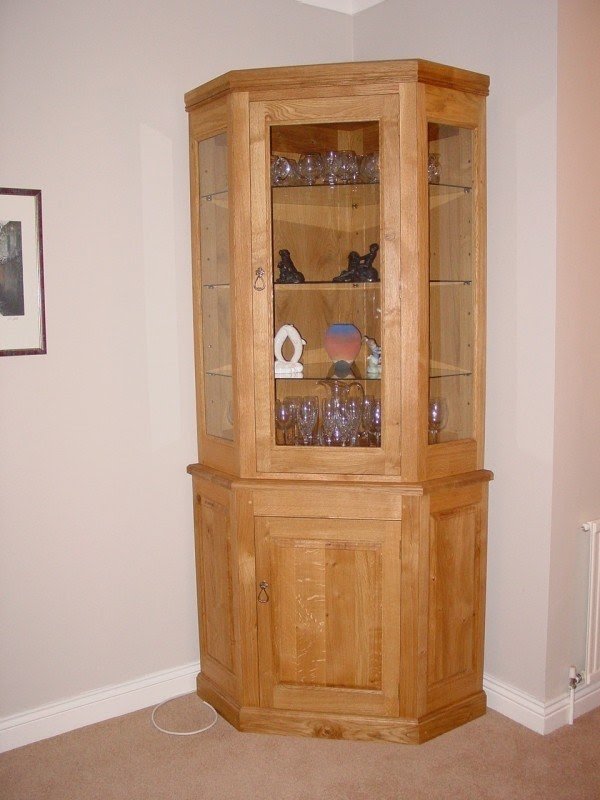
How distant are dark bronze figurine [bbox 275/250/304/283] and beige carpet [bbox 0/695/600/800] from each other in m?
1.65

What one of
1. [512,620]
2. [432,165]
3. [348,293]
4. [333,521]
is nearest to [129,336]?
[348,293]

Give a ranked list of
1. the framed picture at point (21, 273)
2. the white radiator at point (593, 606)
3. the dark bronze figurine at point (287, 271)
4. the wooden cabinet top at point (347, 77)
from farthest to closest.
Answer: the white radiator at point (593, 606), the dark bronze figurine at point (287, 271), the framed picture at point (21, 273), the wooden cabinet top at point (347, 77)

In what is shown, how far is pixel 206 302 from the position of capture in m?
2.84

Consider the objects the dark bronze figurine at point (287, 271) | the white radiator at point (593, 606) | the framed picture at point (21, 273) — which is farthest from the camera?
the white radiator at point (593, 606)

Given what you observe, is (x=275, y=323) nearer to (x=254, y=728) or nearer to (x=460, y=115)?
(x=460, y=115)

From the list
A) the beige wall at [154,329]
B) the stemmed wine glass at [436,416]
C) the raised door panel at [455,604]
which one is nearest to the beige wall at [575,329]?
the beige wall at [154,329]

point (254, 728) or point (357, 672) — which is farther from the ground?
point (357, 672)

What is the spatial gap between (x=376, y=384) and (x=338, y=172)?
2.52 feet

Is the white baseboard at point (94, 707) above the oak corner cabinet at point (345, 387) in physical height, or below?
below

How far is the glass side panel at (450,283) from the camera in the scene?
262cm

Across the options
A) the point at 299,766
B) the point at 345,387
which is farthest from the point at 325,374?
the point at 299,766

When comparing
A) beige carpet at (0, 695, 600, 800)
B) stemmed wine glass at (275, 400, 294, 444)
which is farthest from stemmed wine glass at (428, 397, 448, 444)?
beige carpet at (0, 695, 600, 800)

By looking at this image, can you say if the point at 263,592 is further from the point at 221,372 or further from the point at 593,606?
the point at 593,606

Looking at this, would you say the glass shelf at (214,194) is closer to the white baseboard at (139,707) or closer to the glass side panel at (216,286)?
the glass side panel at (216,286)
